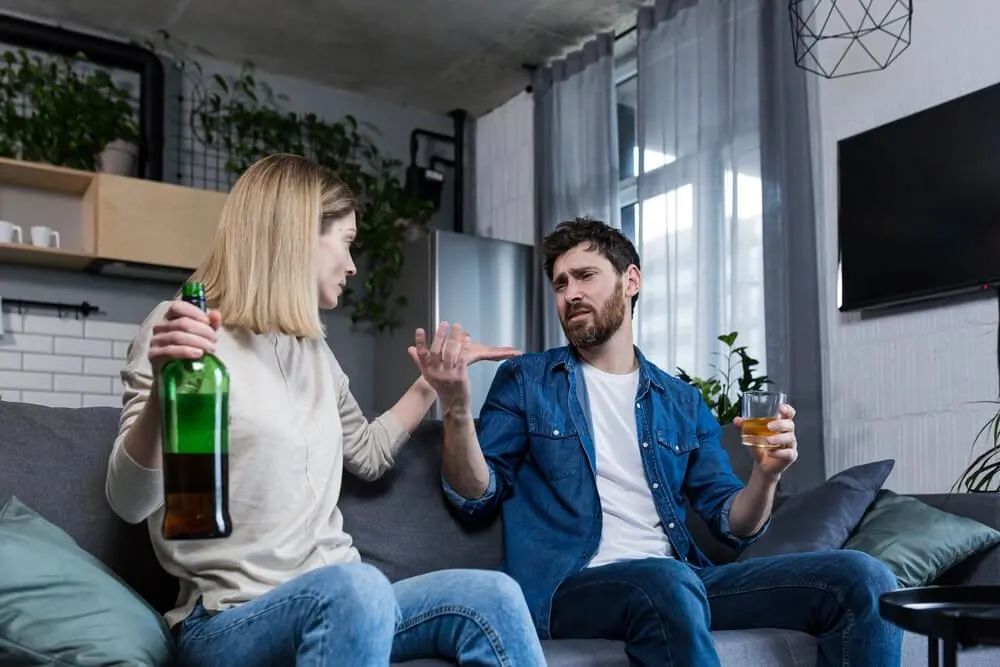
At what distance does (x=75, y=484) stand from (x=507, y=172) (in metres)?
4.01

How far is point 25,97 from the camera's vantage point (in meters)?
4.55

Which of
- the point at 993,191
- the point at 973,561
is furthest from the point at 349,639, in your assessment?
the point at 993,191

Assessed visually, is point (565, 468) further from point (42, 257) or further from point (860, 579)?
point (42, 257)

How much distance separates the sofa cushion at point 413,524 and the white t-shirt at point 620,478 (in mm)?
239

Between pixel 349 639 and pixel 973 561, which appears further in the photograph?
pixel 973 561

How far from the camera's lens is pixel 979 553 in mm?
2105

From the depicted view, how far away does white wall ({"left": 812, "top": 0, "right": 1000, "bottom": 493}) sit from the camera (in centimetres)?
321

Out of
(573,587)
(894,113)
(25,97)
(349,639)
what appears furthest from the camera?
(25,97)

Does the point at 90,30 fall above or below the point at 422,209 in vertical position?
above

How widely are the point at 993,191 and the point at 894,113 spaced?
1.61 feet

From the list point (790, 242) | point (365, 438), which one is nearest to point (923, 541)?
point (365, 438)

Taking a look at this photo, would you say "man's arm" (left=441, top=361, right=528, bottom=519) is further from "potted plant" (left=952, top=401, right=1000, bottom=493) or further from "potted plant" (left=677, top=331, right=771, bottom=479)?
"potted plant" (left=952, top=401, right=1000, bottom=493)

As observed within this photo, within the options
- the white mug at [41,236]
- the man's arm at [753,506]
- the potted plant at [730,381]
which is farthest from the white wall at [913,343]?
the white mug at [41,236]

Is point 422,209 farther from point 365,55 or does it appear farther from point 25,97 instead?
point 25,97
